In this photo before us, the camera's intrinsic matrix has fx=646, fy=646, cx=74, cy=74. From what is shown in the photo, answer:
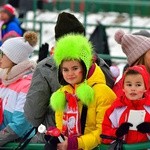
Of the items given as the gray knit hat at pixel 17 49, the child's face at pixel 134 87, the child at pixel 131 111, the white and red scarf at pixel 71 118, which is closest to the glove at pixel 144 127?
the child at pixel 131 111

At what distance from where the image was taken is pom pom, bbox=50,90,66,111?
4.16m

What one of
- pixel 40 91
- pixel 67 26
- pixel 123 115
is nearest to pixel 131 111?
pixel 123 115

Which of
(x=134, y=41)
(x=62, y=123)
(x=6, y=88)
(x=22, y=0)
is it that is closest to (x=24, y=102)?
(x=6, y=88)

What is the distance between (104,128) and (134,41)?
3.04 feet

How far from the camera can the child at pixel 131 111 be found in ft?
13.0

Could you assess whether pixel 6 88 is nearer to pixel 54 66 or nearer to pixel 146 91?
pixel 54 66

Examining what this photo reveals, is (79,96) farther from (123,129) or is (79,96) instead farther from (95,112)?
(123,129)

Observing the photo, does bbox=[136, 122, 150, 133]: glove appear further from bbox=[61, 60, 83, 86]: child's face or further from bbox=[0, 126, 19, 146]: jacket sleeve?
bbox=[0, 126, 19, 146]: jacket sleeve

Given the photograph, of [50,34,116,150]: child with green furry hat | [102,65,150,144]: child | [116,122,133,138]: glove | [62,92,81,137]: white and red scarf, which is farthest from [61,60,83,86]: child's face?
[116,122,133,138]: glove

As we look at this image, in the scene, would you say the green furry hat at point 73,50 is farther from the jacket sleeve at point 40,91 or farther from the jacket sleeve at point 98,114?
the jacket sleeve at point 40,91

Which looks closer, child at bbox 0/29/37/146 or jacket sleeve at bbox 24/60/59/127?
jacket sleeve at bbox 24/60/59/127

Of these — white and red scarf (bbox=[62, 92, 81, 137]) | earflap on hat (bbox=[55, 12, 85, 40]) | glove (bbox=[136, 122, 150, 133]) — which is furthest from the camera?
earflap on hat (bbox=[55, 12, 85, 40])

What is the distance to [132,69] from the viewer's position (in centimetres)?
402

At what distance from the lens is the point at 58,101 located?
13.6 ft
